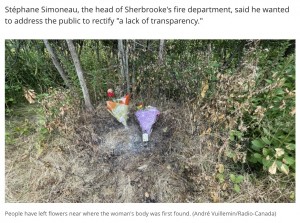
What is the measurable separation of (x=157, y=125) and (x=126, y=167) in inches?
20.2

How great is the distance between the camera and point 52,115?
2.37 metres

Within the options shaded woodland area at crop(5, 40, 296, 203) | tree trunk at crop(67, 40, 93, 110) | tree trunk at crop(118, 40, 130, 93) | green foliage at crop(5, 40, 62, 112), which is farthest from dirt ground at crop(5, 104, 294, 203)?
green foliage at crop(5, 40, 62, 112)

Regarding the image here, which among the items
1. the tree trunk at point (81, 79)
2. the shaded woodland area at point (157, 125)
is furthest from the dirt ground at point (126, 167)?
the tree trunk at point (81, 79)

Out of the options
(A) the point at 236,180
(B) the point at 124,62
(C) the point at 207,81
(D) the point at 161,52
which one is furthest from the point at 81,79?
(A) the point at 236,180

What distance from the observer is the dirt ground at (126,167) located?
6.25 ft

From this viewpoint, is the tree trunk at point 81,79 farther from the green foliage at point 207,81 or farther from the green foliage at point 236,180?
the green foliage at point 236,180

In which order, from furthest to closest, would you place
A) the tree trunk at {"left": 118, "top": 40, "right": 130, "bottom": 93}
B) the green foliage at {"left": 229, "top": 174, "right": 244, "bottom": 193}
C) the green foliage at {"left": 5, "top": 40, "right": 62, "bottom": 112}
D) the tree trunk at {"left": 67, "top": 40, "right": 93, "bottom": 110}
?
the green foliage at {"left": 5, "top": 40, "right": 62, "bottom": 112}
the tree trunk at {"left": 118, "top": 40, "right": 130, "bottom": 93}
the tree trunk at {"left": 67, "top": 40, "right": 93, "bottom": 110}
the green foliage at {"left": 229, "top": 174, "right": 244, "bottom": 193}

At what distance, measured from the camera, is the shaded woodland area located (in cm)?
188

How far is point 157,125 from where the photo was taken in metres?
2.37

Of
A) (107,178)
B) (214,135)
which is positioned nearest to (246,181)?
(214,135)

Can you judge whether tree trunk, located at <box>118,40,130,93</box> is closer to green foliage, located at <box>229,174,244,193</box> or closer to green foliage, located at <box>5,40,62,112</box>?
green foliage, located at <box>5,40,62,112</box>

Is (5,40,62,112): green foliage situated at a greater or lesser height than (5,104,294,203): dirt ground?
greater
